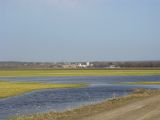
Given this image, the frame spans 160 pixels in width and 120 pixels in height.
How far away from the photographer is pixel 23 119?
21.4 meters

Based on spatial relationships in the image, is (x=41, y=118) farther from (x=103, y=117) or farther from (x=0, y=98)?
(x=0, y=98)

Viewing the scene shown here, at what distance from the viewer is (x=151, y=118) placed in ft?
66.5

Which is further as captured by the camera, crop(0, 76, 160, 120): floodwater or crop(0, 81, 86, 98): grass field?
crop(0, 81, 86, 98): grass field

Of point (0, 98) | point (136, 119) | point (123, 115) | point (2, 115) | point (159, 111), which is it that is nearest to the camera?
point (136, 119)

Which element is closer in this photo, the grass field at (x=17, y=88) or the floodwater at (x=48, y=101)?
the floodwater at (x=48, y=101)

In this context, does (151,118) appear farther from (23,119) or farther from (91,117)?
(23,119)

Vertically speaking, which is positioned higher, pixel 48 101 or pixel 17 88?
pixel 17 88

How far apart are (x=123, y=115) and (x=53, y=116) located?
3.63m

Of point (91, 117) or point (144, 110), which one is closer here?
point (91, 117)

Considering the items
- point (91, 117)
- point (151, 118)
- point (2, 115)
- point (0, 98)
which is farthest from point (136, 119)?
point (0, 98)

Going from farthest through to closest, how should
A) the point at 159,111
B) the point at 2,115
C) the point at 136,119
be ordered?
the point at 2,115
the point at 159,111
the point at 136,119

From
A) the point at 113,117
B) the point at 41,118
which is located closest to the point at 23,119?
the point at 41,118

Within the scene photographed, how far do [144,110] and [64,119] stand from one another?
208 inches

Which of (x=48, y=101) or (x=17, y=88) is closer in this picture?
(x=48, y=101)
